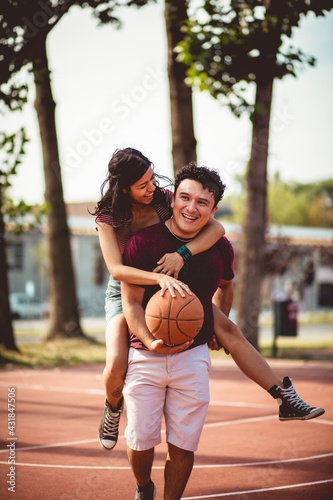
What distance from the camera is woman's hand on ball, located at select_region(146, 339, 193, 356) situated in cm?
384

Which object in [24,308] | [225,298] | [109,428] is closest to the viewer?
[109,428]

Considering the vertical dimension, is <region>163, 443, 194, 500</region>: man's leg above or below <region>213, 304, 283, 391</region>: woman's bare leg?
below

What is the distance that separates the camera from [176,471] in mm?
4043

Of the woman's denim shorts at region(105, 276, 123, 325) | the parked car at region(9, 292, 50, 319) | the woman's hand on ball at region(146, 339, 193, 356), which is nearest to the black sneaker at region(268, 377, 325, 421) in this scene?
the woman's hand on ball at region(146, 339, 193, 356)

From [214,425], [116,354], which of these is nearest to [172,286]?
[116,354]

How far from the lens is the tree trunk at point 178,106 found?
13.5m

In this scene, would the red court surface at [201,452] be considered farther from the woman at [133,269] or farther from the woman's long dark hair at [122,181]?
the woman's long dark hair at [122,181]

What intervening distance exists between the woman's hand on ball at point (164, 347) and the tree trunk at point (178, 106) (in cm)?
978

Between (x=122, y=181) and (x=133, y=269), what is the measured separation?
73 cm

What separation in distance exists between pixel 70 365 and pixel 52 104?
773 centimetres

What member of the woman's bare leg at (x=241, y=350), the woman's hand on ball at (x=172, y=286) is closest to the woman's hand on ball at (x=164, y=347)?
the woman's hand on ball at (x=172, y=286)

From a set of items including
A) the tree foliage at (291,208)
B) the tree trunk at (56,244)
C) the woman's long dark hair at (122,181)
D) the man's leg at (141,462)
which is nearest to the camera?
the man's leg at (141,462)

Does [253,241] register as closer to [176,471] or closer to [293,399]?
[293,399]

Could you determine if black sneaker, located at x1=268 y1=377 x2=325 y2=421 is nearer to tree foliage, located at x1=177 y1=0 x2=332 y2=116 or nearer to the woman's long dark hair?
the woman's long dark hair
